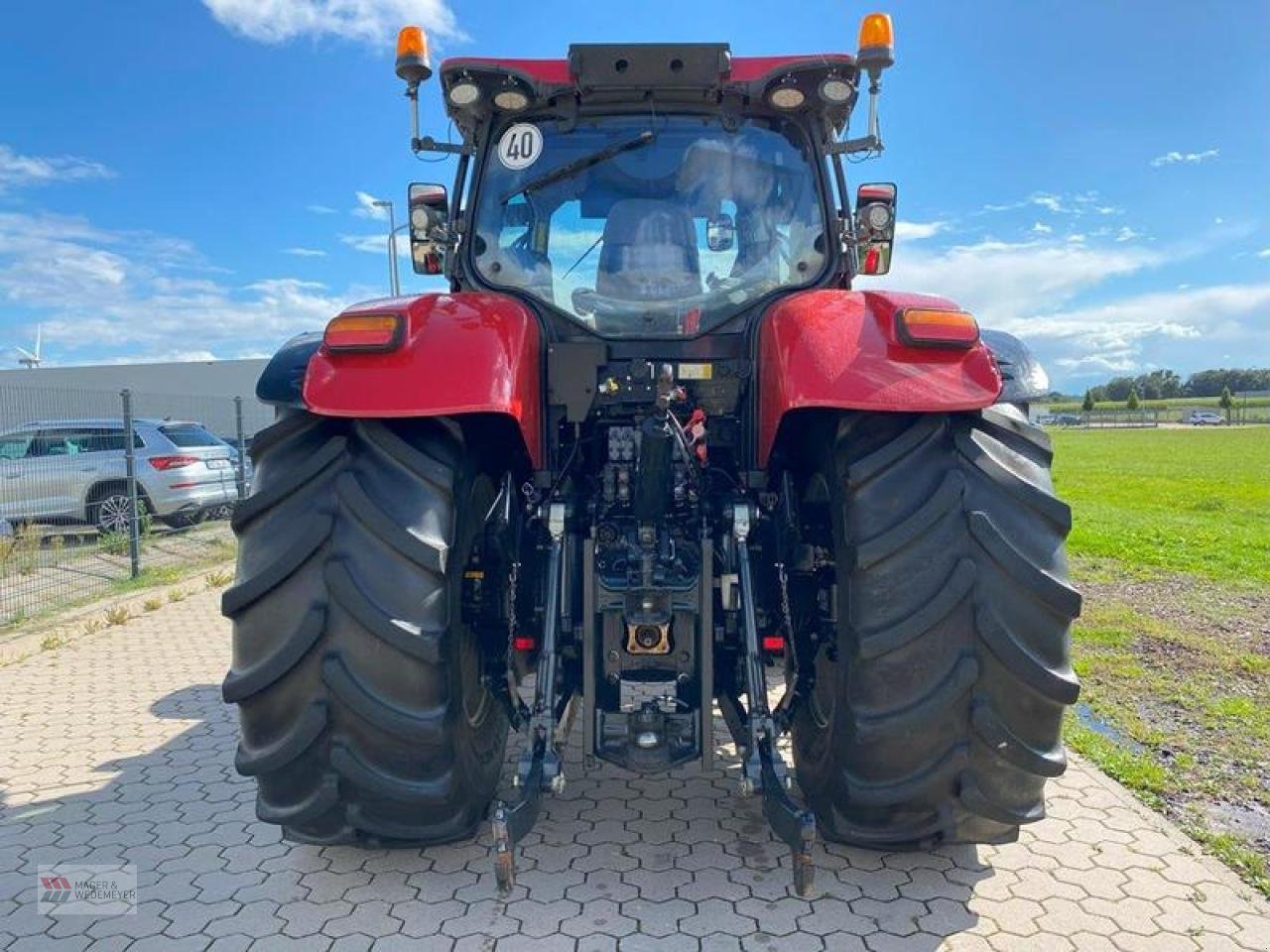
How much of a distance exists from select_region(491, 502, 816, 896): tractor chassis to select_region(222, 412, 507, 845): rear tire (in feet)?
0.79

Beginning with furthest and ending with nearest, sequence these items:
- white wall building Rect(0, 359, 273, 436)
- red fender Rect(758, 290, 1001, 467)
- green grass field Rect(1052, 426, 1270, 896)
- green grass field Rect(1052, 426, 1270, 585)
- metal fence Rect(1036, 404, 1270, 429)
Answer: metal fence Rect(1036, 404, 1270, 429), white wall building Rect(0, 359, 273, 436), green grass field Rect(1052, 426, 1270, 585), green grass field Rect(1052, 426, 1270, 896), red fender Rect(758, 290, 1001, 467)

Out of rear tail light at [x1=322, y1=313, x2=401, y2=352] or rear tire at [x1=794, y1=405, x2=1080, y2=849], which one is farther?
rear tail light at [x1=322, y1=313, x2=401, y2=352]

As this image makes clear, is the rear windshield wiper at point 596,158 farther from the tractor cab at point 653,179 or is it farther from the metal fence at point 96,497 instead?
the metal fence at point 96,497

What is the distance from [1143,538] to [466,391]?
10858 mm

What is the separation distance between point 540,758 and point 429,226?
2.25 m

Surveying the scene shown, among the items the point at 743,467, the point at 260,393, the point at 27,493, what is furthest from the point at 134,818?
the point at 27,493

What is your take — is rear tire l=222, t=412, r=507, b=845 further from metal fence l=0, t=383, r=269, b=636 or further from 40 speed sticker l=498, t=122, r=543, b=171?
metal fence l=0, t=383, r=269, b=636

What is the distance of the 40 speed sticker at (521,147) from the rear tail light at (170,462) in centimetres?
993

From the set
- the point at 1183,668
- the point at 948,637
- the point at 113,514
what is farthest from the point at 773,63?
the point at 113,514

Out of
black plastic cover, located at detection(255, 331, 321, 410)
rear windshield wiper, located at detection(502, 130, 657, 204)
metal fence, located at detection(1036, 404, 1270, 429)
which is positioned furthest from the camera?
metal fence, located at detection(1036, 404, 1270, 429)

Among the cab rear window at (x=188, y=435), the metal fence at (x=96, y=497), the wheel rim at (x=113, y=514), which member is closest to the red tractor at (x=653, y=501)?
the metal fence at (x=96, y=497)

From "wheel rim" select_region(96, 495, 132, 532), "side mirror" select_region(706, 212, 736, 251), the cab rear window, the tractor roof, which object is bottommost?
"wheel rim" select_region(96, 495, 132, 532)

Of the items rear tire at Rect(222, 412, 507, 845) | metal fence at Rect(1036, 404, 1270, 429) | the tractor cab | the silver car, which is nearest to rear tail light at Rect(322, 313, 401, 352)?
rear tire at Rect(222, 412, 507, 845)

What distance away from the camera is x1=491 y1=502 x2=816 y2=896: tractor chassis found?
2.37m
